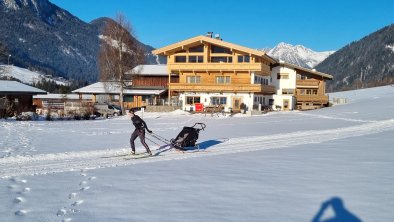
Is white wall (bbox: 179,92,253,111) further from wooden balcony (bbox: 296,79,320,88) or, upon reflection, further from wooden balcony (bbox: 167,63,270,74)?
wooden balcony (bbox: 296,79,320,88)

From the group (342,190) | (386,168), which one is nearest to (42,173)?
(342,190)

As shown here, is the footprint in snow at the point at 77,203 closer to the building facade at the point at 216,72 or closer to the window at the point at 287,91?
the building facade at the point at 216,72

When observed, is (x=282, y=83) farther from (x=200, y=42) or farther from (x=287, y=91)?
(x=200, y=42)

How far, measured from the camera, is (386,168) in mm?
10141

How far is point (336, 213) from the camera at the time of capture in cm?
648

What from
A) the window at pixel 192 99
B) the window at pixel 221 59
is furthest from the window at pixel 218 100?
the window at pixel 221 59

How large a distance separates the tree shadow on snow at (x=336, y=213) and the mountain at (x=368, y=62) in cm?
16735

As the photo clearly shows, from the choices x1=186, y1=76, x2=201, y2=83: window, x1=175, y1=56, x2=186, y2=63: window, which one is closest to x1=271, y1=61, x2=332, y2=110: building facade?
x1=186, y1=76, x2=201, y2=83: window

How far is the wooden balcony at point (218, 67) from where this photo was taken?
146ft

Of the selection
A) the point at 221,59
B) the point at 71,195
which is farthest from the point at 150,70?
the point at 71,195

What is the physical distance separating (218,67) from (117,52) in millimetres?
11976

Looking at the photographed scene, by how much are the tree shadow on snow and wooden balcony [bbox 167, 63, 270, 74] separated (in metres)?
37.8

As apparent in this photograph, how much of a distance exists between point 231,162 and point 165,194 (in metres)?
4.35

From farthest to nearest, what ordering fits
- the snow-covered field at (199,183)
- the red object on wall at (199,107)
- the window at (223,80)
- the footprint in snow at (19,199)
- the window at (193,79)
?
1. the window at (193,79)
2. the window at (223,80)
3. the red object on wall at (199,107)
4. the footprint in snow at (19,199)
5. the snow-covered field at (199,183)
